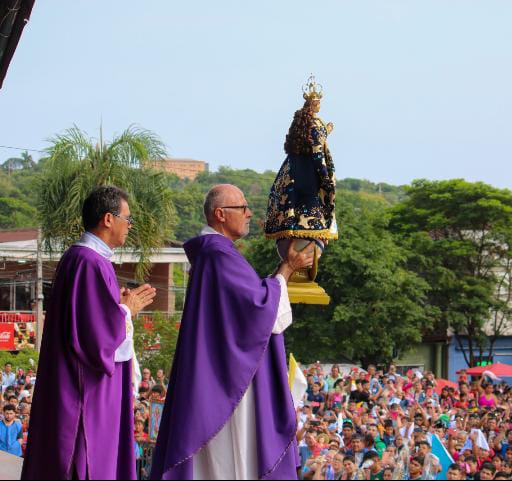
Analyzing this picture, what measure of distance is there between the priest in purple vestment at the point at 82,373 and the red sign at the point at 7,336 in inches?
936

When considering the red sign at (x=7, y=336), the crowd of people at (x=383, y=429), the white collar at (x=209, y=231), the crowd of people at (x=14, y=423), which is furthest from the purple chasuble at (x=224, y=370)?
the red sign at (x=7, y=336)

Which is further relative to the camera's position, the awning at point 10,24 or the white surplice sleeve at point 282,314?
the awning at point 10,24

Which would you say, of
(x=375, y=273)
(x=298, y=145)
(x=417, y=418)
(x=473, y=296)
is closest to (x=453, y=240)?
(x=473, y=296)

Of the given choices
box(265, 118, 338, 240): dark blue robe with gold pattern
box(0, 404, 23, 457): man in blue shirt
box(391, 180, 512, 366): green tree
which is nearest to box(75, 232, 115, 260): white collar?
box(265, 118, 338, 240): dark blue robe with gold pattern

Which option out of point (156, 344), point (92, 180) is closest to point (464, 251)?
point (156, 344)

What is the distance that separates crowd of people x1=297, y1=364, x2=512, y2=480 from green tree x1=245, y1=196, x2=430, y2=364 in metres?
12.4

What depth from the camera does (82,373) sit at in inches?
214

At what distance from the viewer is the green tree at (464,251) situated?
3803 centimetres

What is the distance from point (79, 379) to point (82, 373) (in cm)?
4

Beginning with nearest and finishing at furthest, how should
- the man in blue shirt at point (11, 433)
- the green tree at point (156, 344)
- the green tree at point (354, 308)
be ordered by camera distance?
the man in blue shirt at point (11, 433)
the green tree at point (156, 344)
the green tree at point (354, 308)

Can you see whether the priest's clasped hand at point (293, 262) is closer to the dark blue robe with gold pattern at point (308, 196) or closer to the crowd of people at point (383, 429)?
the dark blue robe with gold pattern at point (308, 196)

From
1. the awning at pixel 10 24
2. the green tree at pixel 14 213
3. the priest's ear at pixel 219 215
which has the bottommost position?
the priest's ear at pixel 219 215

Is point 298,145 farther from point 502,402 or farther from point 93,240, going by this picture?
point 502,402

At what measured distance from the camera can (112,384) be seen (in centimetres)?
557
